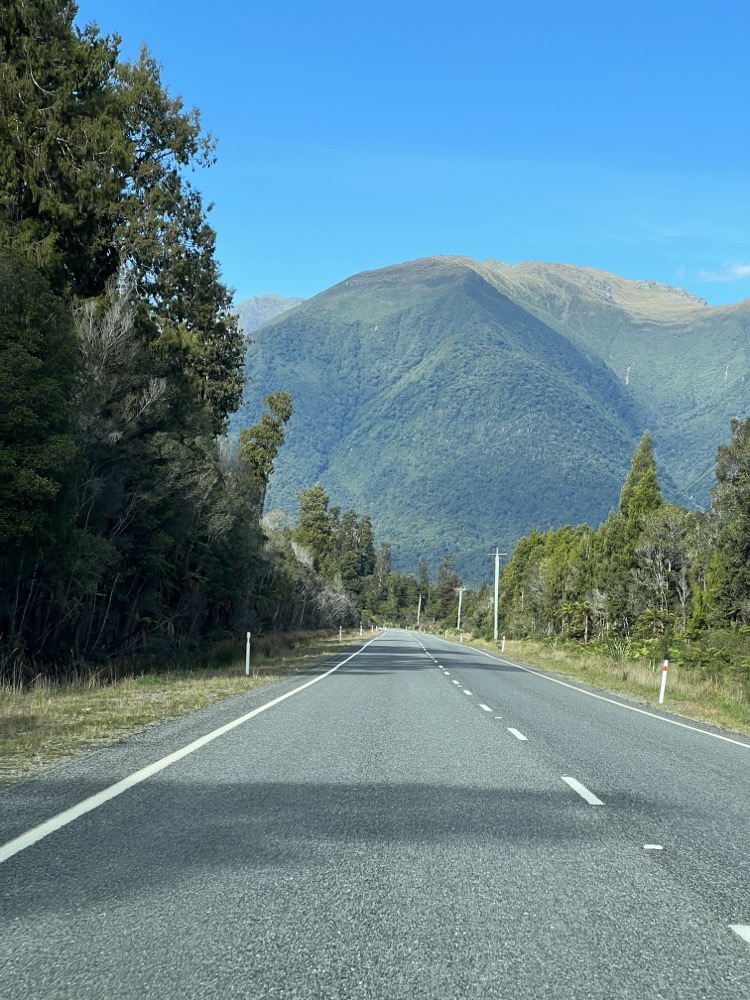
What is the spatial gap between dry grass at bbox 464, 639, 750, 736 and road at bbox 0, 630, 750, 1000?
31.3ft

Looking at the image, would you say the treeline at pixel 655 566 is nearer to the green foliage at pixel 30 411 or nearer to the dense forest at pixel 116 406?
the dense forest at pixel 116 406

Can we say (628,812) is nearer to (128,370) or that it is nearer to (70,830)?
(70,830)

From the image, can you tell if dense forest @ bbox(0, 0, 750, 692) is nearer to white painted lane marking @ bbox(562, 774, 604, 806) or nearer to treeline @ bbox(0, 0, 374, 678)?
treeline @ bbox(0, 0, 374, 678)

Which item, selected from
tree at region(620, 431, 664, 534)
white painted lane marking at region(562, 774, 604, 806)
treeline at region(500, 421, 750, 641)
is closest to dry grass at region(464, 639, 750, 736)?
treeline at region(500, 421, 750, 641)

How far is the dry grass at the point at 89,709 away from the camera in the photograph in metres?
11.0

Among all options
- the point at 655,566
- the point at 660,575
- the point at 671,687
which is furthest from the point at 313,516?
the point at 671,687

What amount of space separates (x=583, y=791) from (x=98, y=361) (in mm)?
22455

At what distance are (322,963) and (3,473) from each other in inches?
613

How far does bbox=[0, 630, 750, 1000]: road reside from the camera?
4434 millimetres

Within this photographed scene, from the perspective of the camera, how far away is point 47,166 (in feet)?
82.5

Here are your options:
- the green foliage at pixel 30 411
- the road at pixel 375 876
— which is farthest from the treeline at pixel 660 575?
the road at pixel 375 876

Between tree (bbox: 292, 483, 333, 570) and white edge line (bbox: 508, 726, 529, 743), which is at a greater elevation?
tree (bbox: 292, 483, 333, 570)

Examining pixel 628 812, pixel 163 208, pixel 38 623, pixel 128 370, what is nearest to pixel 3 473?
pixel 38 623

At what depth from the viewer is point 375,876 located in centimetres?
603
